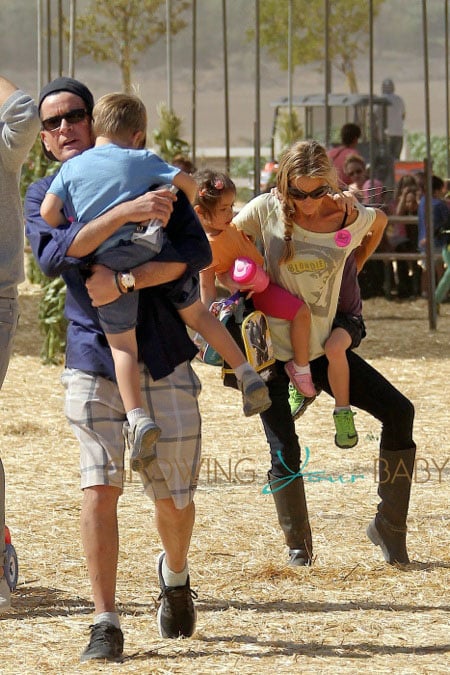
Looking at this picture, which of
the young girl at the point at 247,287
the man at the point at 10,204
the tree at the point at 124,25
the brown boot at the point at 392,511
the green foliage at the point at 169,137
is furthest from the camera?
the tree at the point at 124,25

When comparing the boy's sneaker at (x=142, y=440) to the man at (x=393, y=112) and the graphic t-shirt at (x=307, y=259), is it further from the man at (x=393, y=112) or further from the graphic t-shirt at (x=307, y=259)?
the man at (x=393, y=112)

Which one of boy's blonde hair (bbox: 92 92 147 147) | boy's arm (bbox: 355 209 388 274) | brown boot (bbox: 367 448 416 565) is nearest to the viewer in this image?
boy's blonde hair (bbox: 92 92 147 147)

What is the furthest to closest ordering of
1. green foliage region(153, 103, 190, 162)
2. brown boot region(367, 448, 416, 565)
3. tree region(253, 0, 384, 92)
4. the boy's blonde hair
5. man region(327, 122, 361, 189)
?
tree region(253, 0, 384, 92), man region(327, 122, 361, 189), green foliage region(153, 103, 190, 162), brown boot region(367, 448, 416, 565), the boy's blonde hair

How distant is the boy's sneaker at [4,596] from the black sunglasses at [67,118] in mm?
1542

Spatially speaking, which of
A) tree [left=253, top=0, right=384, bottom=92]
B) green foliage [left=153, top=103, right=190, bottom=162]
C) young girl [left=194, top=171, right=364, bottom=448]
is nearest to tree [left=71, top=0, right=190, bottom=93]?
tree [left=253, top=0, right=384, bottom=92]

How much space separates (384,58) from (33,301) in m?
87.7

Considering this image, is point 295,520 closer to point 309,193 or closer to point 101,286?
point 309,193

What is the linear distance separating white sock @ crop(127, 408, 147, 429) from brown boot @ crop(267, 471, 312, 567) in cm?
142

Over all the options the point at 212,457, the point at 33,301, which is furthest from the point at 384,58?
the point at 212,457

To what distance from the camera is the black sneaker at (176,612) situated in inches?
164

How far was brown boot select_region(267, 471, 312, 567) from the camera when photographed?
5160mm

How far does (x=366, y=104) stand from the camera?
25.1 m

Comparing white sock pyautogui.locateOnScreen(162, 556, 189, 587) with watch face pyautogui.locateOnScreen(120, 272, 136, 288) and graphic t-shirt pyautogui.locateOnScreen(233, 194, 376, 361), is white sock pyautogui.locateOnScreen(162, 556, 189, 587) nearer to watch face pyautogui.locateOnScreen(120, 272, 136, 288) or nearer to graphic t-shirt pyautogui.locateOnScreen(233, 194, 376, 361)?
watch face pyautogui.locateOnScreen(120, 272, 136, 288)

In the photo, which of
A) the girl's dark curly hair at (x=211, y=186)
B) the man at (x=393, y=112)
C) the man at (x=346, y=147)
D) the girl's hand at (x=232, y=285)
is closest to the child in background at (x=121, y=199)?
the girl's dark curly hair at (x=211, y=186)
